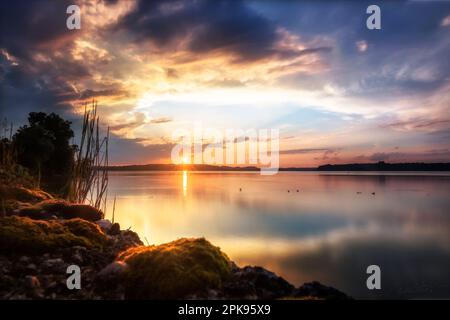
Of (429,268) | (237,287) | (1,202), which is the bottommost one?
(429,268)

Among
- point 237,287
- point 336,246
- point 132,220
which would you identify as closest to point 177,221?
point 132,220

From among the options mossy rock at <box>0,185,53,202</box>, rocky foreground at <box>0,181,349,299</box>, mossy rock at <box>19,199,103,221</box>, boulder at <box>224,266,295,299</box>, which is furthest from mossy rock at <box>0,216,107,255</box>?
boulder at <box>224,266,295,299</box>

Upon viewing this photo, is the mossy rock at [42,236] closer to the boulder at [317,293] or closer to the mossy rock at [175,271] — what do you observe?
the mossy rock at [175,271]

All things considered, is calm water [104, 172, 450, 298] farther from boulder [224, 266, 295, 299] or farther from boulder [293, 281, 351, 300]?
boulder [224, 266, 295, 299]

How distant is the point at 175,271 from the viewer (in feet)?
13.6

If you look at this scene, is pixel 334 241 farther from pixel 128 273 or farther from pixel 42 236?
pixel 42 236

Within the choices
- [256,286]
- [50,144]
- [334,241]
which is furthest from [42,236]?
[50,144]

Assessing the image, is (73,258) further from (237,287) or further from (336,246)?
(336,246)

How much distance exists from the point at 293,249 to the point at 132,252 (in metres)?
9.05

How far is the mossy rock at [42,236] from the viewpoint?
5.18m

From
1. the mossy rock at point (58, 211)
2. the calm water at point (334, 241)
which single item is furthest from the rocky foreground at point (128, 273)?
the calm water at point (334, 241)

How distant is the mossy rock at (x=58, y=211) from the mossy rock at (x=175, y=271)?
355cm

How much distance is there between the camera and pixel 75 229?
20.8ft

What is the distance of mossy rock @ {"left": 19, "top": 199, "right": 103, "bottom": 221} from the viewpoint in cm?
707
